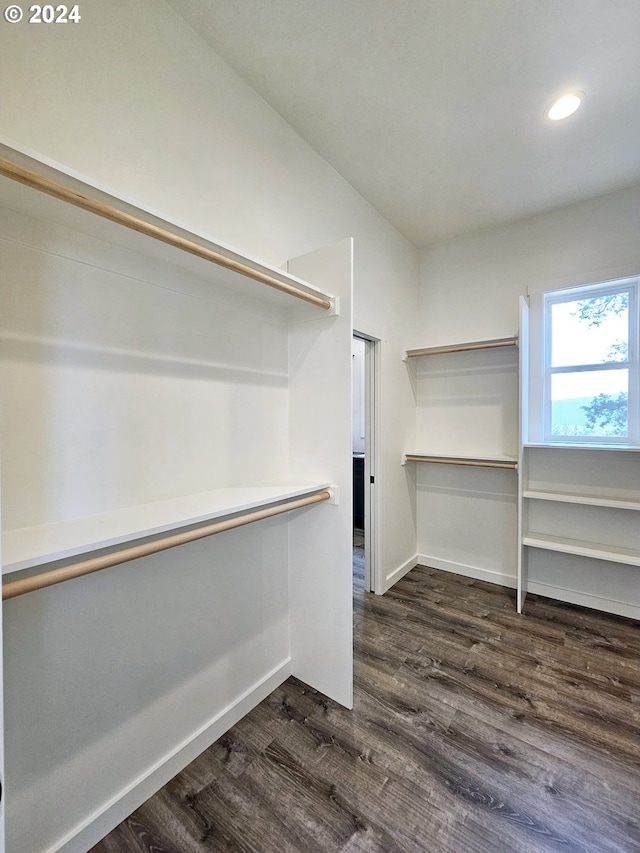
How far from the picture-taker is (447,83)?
1.78 metres

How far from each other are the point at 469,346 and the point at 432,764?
8.57 feet

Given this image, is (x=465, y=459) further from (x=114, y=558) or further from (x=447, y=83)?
(x=114, y=558)

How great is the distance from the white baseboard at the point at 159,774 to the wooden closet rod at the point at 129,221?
1892mm

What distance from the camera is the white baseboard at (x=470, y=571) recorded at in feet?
10.0

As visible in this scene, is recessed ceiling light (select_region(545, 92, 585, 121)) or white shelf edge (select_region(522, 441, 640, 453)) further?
white shelf edge (select_region(522, 441, 640, 453))

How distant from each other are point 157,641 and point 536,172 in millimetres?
3420

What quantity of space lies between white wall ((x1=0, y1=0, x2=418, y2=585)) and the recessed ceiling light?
1.18m

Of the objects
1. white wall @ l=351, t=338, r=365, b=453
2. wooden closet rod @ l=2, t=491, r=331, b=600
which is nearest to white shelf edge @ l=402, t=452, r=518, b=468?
white wall @ l=351, t=338, r=365, b=453

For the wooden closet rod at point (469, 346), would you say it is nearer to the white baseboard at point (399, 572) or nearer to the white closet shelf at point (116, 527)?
the white baseboard at point (399, 572)

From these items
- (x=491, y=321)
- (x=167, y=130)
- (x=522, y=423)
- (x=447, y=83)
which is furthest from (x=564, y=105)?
(x=167, y=130)

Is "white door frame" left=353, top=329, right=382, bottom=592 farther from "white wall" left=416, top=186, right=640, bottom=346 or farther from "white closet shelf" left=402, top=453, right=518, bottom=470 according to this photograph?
"white wall" left=416, top=186, right=640, bottom=346

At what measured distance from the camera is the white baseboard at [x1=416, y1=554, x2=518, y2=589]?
3062 millimetres

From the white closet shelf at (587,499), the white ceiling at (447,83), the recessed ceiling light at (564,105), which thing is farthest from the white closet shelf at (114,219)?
the white closet shelf at (587,499)

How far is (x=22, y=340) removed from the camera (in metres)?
1.08
